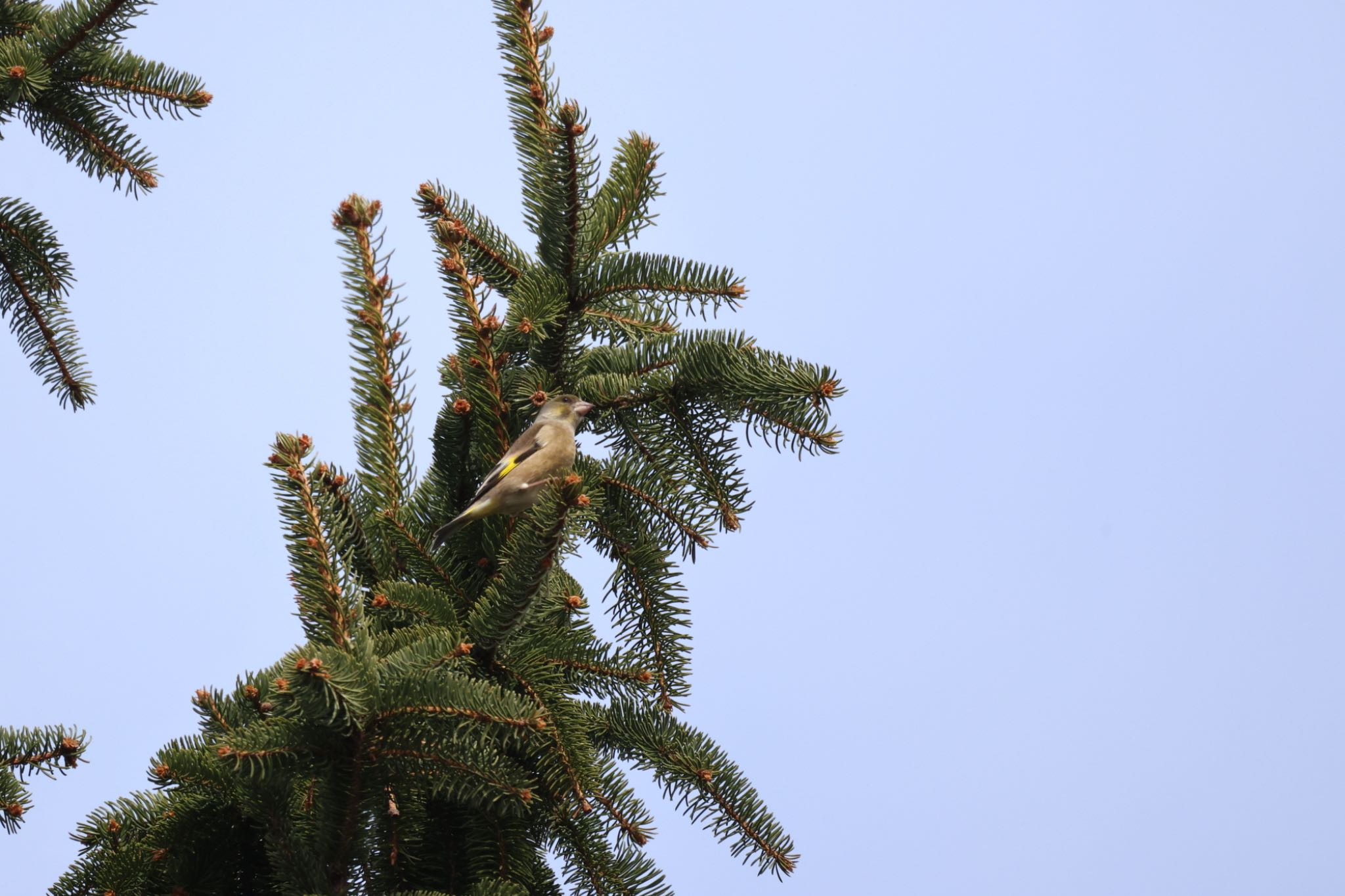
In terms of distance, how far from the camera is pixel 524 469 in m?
3.92

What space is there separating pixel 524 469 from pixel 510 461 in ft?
0.37

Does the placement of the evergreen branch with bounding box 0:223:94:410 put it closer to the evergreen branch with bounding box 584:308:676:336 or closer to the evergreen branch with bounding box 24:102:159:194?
the evergreen branch with bounding box 24:102:159:194

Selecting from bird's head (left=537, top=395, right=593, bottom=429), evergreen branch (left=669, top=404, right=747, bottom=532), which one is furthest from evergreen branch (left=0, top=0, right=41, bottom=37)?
evergreen branch (left=669, top=404, right=747, bottom=532)

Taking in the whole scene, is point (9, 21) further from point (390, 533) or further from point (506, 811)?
point (506, 811)

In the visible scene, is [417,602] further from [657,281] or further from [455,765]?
[657,281]

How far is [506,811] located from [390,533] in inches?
36.7

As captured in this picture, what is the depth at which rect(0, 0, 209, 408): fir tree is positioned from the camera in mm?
4605

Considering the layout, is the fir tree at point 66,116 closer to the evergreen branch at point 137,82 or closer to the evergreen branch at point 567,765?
the evergreen branch at point 137,82

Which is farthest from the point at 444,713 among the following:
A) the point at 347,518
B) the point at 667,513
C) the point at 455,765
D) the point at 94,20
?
the point at 94,20

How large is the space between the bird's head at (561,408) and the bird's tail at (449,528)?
1.43 ft

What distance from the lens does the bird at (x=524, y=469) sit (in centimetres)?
378

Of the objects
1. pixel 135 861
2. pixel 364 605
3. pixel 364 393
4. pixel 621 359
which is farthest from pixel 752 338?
pixel 135 861

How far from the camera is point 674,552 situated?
4016 mm

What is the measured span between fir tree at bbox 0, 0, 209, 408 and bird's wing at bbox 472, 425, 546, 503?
2.26 metres
